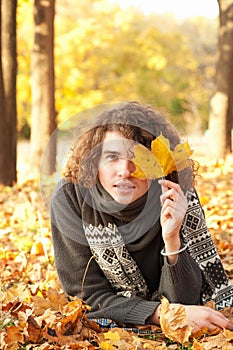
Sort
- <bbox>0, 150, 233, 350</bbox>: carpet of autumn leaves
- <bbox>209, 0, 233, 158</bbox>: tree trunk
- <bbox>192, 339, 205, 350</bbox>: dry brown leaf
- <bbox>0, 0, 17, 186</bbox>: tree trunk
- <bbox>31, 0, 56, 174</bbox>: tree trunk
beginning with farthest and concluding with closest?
<bbox>209, 0, 233, 158</bbox>: tree trunk, <bbox>31, 0, 56, 174</bbox>: tree trunk, <bbox>0, 0, 17, 186</bbox>: tree trunk, <bbox>0, 150, 233, 350</bbox>: carpet of autumn leaves, <bbox>192, 339, 205, 350</bbox>: dry brown leaf

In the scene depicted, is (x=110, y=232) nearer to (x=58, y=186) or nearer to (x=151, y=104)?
(x=58, y=186)

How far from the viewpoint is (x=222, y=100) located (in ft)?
34.6

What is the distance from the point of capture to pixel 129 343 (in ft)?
8.71

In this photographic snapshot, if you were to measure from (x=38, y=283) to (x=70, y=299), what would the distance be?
0.71 meters

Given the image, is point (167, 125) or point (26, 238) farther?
point (26, 238)

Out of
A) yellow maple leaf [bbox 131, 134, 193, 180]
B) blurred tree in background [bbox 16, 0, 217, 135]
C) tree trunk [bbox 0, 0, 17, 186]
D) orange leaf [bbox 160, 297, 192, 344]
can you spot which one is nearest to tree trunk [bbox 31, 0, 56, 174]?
tree trunk [bbox 0, 0, 17, 186]

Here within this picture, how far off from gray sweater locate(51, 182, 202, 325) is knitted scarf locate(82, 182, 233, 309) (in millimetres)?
43

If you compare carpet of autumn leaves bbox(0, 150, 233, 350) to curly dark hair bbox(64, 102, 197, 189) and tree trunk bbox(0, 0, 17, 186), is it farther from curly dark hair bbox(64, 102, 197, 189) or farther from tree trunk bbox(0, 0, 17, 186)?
tree trunk bbox(0, 0, 17, 186)

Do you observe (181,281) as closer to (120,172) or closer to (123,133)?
(120,172)

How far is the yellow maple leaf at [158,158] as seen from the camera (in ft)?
8.85

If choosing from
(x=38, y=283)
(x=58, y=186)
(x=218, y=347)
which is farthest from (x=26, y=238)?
(x=218, y=347)

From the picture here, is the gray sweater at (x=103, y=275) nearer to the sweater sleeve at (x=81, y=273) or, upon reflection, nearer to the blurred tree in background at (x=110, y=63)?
the sweater sleeve at (x=81, y=273)

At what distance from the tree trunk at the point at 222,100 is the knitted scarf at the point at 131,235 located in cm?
754

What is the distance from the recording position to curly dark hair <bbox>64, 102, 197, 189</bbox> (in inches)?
115
